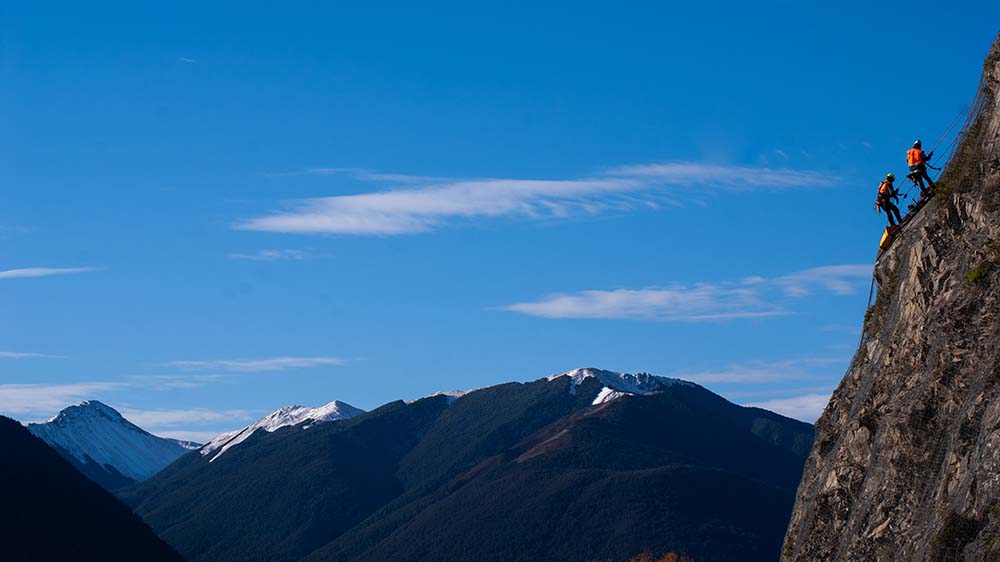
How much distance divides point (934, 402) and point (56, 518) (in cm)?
16563

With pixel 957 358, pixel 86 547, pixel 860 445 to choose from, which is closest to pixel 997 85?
pixel 957 358

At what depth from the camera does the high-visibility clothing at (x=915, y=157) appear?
34812mm

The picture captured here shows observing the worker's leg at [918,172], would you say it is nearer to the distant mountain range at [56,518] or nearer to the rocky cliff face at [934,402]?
the rocky cliff face at [934,402]

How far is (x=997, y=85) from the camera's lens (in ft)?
104

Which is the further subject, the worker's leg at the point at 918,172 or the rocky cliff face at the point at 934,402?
the worker's leg at the point at 918,172

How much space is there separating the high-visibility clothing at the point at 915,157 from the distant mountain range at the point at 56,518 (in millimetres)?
140416

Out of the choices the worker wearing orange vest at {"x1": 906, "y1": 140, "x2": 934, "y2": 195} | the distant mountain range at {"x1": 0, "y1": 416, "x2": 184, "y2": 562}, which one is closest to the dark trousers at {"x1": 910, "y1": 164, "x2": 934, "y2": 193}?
the worker wearing orange vest at {"x1": 906, "y1": 140, "x2": 934, "y2": 195}

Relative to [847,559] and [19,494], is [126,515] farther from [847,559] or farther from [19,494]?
[847,559]

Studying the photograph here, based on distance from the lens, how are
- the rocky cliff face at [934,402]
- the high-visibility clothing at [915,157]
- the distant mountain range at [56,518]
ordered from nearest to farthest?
the rocky cliff face at [934,402] → the high-visibility clothing at [915,157] → the distant mountain range at [56,518]

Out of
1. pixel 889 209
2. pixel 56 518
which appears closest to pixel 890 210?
pixel 889 209

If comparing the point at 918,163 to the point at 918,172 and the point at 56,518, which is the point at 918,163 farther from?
the point at 56,518

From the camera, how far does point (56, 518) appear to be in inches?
6895

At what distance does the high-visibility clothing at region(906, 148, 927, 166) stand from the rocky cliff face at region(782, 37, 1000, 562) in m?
1.32

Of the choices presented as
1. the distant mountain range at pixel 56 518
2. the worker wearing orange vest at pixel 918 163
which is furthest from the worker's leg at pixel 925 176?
the distant mountain range at pixel 56 518
